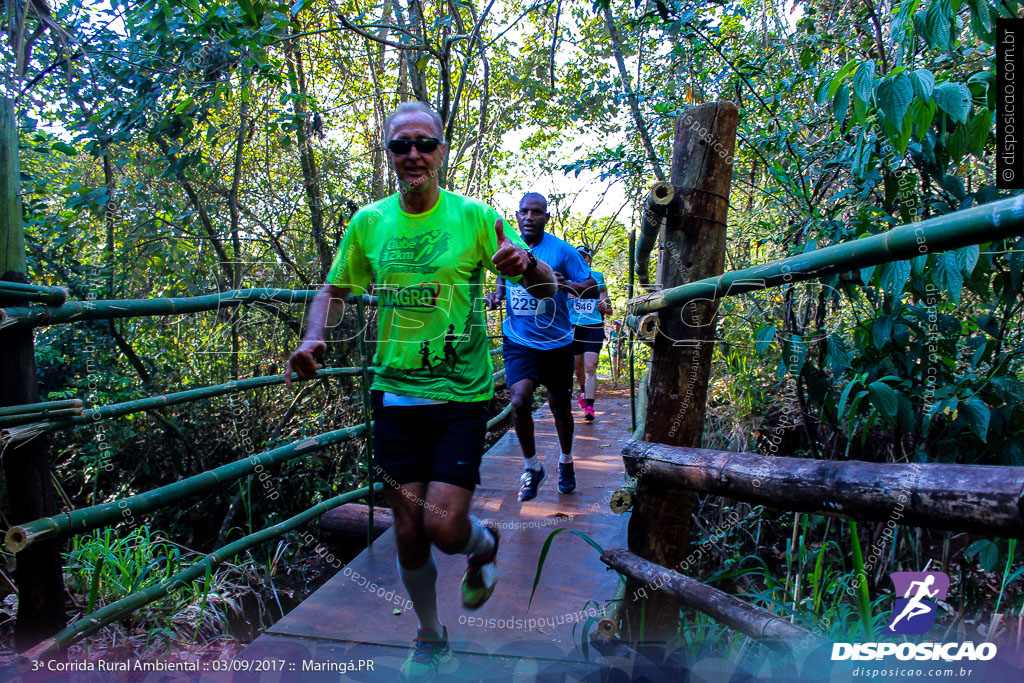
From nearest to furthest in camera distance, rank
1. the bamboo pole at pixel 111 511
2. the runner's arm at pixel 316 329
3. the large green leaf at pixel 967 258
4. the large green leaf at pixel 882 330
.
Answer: the bamboo pole at pixel 111 511
the large green leaf at pixel 967 258
the runner's arm at pixel 316 329
the large green leaf at pixel 882 330

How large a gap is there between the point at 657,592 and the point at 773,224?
9.47 ft

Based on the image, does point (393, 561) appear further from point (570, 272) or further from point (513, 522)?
point (570, 272)

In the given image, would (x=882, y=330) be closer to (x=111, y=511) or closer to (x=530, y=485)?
(x=530, y=485)

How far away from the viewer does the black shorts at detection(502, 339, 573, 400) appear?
3559mm

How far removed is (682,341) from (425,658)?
118 centimetres

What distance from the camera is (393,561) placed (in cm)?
276

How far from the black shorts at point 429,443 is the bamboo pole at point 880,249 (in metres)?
0.70

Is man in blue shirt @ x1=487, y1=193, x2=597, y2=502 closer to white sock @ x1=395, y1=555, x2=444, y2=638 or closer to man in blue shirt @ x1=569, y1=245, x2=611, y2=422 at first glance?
white sock @ x1=395, y1=555, x2=444, y2=638

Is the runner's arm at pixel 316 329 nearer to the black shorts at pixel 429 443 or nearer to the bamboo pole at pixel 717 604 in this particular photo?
the black shorts at pixel 429 443

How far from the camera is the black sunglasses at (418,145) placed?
2.04 m

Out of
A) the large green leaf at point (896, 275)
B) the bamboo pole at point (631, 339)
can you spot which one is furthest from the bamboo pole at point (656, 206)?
the large green leaf at point (896, 275)

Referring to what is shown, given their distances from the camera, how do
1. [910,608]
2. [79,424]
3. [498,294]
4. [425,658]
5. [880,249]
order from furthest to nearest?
[498,294] → [425,658] → [79,424] → [910,608] → [880,249]

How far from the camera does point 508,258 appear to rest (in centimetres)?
181

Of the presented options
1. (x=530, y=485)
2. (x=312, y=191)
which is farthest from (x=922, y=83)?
(x=312, y=191)
